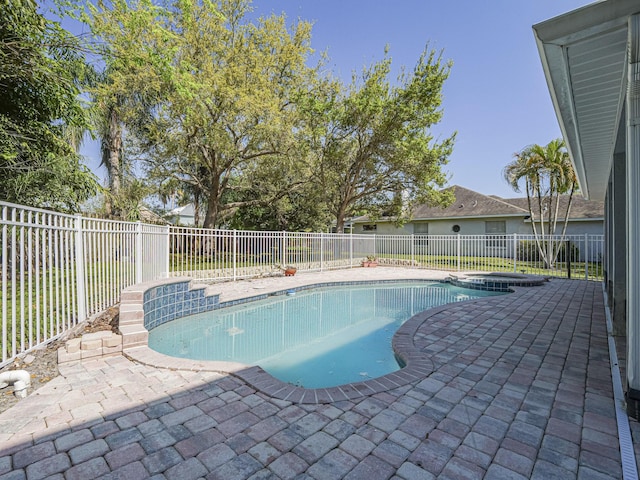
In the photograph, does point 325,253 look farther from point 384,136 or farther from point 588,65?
point 588,65

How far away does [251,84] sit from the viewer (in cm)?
1238

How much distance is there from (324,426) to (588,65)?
167 inches

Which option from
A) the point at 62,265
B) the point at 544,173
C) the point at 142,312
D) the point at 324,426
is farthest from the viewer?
the point at 544,173

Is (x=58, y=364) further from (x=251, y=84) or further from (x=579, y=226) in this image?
(x=579, y=226)

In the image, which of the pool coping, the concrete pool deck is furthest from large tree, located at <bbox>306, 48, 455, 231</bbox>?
the concrete pool deck

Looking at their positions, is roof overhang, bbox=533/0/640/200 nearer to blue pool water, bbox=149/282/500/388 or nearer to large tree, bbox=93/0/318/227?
blue pool water, bbox=149/282/500/388

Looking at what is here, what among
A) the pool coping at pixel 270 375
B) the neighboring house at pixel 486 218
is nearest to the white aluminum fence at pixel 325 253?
the neighboring house at pixel 486 218

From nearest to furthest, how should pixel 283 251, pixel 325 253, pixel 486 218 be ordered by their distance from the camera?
pixel 283 251, pixel 325 253, pixel 486 218

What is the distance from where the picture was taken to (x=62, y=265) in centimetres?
421

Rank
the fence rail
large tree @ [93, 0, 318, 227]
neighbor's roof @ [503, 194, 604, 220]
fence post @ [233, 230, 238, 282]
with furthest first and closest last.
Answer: neighbor's roof @ [503, 194, 604, 220] → large tree @ [93, 0, 318, 227] → fence post @ [233, 230, 238, 282] → the fence rail

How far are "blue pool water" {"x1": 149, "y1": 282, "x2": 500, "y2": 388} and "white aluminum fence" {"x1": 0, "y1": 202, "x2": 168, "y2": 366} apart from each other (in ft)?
4.20

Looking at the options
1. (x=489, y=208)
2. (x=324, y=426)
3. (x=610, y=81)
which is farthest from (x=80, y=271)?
(x=489, y=208)

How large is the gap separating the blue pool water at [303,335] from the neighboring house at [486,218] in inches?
527

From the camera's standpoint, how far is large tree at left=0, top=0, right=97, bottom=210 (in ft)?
17.9
